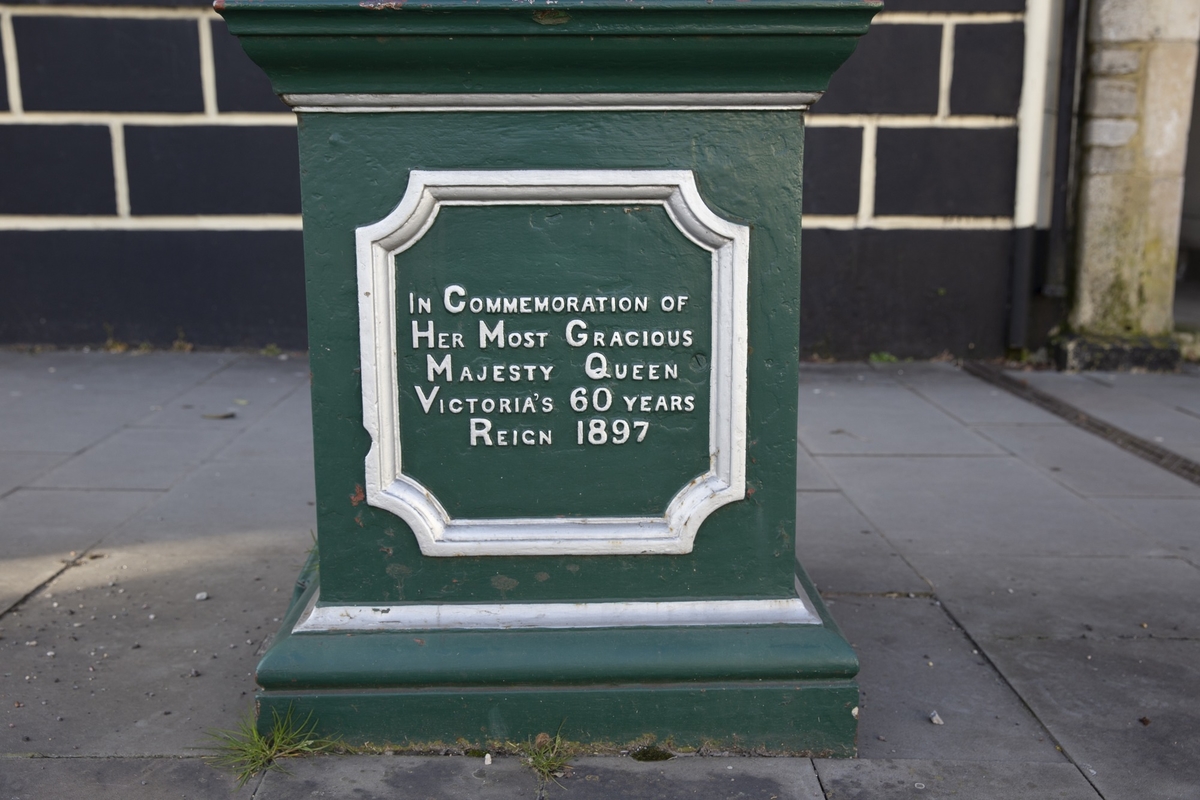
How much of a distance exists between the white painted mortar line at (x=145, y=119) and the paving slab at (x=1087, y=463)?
4724mm

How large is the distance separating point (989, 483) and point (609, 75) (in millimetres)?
2989

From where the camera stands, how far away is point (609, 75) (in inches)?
83.7

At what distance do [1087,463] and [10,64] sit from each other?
6.60 m

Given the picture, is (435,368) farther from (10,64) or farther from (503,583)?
(10,64)

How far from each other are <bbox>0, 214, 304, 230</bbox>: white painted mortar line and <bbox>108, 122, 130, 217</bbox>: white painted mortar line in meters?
0.07

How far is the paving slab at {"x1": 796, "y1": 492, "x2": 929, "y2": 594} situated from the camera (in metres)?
3.33

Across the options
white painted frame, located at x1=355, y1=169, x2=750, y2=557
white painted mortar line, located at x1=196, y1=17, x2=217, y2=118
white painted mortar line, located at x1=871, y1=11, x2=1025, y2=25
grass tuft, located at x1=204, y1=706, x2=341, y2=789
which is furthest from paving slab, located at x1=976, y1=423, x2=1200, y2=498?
white painted mortar line, located at x1=196, y1=17, x2=217, y2=118

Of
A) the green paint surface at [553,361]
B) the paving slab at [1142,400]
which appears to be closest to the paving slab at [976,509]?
the paving slab at [1142,400]

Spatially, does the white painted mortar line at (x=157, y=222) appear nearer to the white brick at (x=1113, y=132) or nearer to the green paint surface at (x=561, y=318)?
the green paint surface at (x=561, y=318)

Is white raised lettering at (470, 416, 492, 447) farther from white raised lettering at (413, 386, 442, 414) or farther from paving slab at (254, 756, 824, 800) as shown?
paving slab at (254, 756, 824, 800)

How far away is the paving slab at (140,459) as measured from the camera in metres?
4.31

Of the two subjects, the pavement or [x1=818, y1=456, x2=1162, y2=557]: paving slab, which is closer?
the pavement

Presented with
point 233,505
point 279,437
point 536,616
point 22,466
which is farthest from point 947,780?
point 22,466

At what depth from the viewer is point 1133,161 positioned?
671cm
